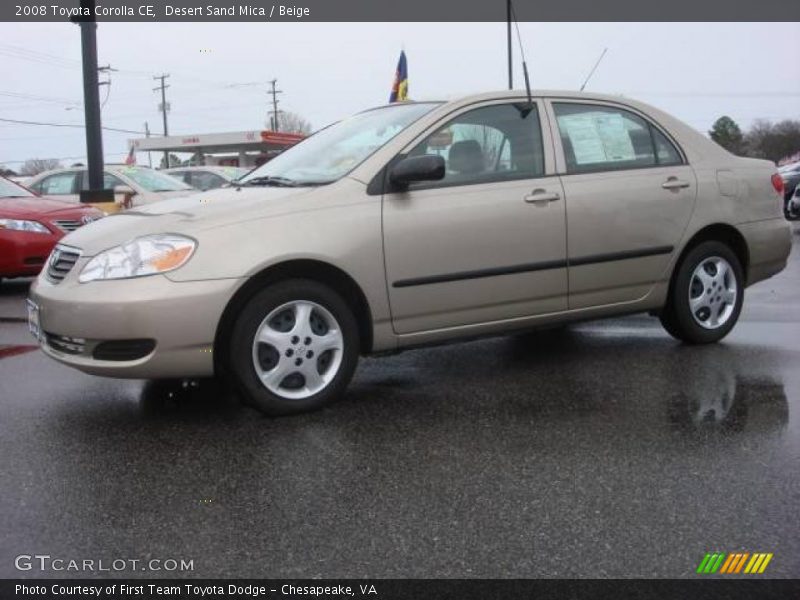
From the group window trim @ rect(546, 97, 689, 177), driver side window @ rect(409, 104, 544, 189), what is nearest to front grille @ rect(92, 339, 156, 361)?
driver side window @ rect(409, 104, 544, 189)

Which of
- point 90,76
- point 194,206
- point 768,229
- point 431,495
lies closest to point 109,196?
point 90,76

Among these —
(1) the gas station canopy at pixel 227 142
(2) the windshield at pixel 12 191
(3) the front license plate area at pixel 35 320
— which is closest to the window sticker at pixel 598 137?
(3) the front license plate area at pixel 35 320

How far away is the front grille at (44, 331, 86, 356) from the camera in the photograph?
3.96m

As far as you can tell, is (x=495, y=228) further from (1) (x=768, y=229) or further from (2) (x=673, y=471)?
(1) (x=768, y=229)

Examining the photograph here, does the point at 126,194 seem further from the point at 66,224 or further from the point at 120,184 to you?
the point at 66,224

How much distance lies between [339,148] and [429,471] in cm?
214

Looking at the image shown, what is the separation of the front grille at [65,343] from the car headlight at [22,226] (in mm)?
4936

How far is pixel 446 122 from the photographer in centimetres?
463

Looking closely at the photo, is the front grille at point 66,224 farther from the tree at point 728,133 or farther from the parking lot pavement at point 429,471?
the tree at point 728,133

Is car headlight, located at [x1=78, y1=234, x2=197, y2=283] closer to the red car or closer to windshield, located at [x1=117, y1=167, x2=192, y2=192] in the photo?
the red car

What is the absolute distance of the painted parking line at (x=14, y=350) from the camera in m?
5.72

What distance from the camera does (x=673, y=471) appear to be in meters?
3.37

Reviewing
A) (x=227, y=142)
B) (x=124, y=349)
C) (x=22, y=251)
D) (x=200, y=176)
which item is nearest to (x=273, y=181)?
(x=124, y=349)

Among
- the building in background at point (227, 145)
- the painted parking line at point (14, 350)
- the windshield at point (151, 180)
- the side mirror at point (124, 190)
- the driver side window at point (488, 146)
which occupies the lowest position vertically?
the painted parking line at point (14, 350)
